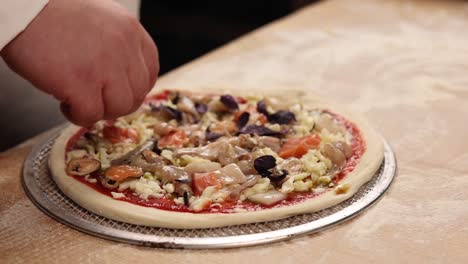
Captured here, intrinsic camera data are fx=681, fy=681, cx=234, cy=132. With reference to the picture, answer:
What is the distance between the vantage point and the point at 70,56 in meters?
1.07

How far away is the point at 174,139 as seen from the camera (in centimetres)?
131

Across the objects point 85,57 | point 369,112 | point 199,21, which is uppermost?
point 85,57

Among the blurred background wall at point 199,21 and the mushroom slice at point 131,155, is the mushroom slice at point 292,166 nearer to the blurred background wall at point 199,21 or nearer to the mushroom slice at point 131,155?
the mushroom slice at point 131,155

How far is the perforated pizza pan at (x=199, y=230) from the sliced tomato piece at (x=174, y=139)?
0.72 ft

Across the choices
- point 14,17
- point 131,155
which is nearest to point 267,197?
point 131,155

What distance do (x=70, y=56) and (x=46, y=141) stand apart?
37 cm

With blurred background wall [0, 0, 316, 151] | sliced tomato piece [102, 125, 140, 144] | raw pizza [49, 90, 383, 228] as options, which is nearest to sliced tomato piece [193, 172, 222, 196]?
raw pizza [49, 90, 383, 228]

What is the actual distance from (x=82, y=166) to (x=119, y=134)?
16cm

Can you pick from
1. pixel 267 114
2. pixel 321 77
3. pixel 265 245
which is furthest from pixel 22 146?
pixel 321 77

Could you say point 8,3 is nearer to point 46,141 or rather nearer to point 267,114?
point 46,141

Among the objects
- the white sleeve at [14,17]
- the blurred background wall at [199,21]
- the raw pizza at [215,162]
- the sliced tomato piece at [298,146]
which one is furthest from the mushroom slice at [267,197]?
the blurred background wall at [199,21]

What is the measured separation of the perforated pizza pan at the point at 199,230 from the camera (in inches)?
40.6

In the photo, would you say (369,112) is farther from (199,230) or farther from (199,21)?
(199,21)

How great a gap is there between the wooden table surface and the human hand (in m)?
0.21
